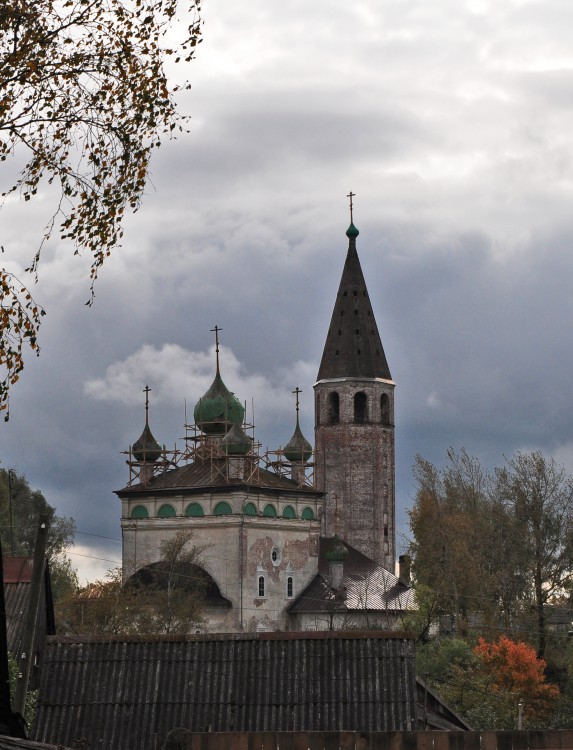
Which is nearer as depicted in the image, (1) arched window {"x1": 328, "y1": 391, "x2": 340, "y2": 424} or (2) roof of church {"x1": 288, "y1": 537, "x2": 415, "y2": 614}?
(2) roof of church {"x1": 288, "y1": 537, "x2": 415, "y2": 614}

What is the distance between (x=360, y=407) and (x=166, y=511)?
77.2 feet

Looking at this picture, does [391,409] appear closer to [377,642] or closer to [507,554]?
[507,554]

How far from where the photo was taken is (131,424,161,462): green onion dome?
86.0 meters

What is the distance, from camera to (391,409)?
104 metres

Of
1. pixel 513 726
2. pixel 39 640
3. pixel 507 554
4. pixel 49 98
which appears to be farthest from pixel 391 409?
pixel 49 98

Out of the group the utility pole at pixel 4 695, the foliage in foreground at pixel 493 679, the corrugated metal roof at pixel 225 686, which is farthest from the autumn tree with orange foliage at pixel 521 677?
the utility pole at pixel 4 695

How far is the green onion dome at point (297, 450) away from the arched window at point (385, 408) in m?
14.4

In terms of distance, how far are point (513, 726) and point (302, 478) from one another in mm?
40992

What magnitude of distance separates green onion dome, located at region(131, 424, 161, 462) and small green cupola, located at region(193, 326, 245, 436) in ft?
8.45

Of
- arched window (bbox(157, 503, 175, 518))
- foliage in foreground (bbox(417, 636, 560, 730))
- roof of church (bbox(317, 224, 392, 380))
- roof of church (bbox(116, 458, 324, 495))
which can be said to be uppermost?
roof of church (bbox(317, 224, 392, 380))

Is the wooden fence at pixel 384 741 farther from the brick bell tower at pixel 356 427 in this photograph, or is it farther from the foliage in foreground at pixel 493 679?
the brick bell tower at pixel 356 427

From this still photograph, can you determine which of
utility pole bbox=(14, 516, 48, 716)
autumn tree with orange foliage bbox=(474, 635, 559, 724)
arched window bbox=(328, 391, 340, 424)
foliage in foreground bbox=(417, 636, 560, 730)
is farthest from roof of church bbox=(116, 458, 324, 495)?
utility pole bbox=(14, 516, 48, 716)

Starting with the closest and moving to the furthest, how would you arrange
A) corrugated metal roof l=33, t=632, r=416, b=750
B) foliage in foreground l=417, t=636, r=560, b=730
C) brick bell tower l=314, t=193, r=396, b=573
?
corrugated metal roof l=33, t=632, r=416, b=750 < foliage in foreground l=417, t=636, r=560, b=730 < brick bell tower l=314, t=193, r=396, b=573

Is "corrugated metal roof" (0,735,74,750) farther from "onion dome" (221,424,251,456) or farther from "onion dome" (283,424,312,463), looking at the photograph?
"onion dome" (283,424,312,463)
